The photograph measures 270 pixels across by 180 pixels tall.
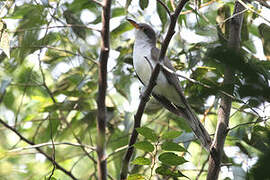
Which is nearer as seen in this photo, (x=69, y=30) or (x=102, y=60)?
(x=102, y=60)

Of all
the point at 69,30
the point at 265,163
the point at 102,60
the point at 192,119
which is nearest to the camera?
the point at 265,163

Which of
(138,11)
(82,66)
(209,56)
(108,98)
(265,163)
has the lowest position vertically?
(265,163)

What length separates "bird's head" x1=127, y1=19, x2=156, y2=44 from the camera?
4068 mm

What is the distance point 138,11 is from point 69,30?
803mm

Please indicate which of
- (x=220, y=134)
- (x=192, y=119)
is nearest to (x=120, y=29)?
(x=192, y=119)

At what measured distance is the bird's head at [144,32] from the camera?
13.3ft

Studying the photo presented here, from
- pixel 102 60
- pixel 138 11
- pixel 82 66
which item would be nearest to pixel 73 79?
pixel 82 66

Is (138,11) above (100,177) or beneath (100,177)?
above

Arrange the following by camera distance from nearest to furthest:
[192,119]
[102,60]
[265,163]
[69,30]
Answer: [265,163], [102,60], [192,119], [69,30]

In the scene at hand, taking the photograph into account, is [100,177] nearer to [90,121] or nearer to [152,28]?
[90,121]

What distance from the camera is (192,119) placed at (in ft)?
10.8

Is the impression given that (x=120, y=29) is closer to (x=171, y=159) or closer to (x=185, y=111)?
(x=185, y=111)

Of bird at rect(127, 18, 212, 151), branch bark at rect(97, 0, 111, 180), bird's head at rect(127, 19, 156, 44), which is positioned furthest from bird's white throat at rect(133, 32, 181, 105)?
branch bark at rect(97, 0, 111, 180)

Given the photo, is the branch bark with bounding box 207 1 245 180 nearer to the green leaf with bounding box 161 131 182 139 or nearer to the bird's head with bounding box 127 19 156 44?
the green leaf with bounding box 161 131 182 139
